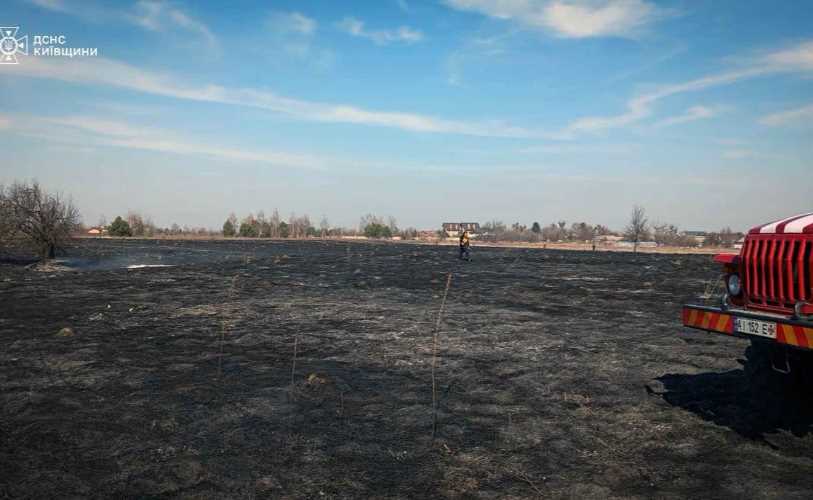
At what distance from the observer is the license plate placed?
442 centimetres

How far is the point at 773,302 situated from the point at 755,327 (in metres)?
0.66

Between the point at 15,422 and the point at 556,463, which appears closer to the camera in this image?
the point at 556,463

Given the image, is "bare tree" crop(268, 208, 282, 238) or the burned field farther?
"bare tree" crop(268, 208, 282, 238)

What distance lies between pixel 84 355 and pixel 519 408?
6.42 metres

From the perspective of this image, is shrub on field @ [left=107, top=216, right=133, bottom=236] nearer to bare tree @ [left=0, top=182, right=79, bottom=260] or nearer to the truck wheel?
bare tree @ [left=0, top=182, right=79, bottom=260]


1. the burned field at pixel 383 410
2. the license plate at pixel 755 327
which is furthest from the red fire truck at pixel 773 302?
the burned field at pixel 383 410

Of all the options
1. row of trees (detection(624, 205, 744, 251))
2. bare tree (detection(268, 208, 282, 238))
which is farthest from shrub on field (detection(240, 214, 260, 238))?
row of trees (detection(624, 205, 744, 251))

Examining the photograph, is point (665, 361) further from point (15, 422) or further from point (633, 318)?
point (15, 422)

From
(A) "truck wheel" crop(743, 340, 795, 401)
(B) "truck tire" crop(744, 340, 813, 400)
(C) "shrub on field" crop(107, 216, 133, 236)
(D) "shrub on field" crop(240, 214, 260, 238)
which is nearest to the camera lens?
(B) "truck tire" crop(744, 340, 813, 400)

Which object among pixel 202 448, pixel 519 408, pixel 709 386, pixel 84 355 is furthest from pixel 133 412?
pixel 709 386

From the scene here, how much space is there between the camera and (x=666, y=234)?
103 m

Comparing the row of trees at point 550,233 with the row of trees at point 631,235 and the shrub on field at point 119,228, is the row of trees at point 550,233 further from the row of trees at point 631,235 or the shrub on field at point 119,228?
the shrub on field at point 119,228

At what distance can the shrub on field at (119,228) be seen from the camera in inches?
3430

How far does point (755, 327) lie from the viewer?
459 cm
